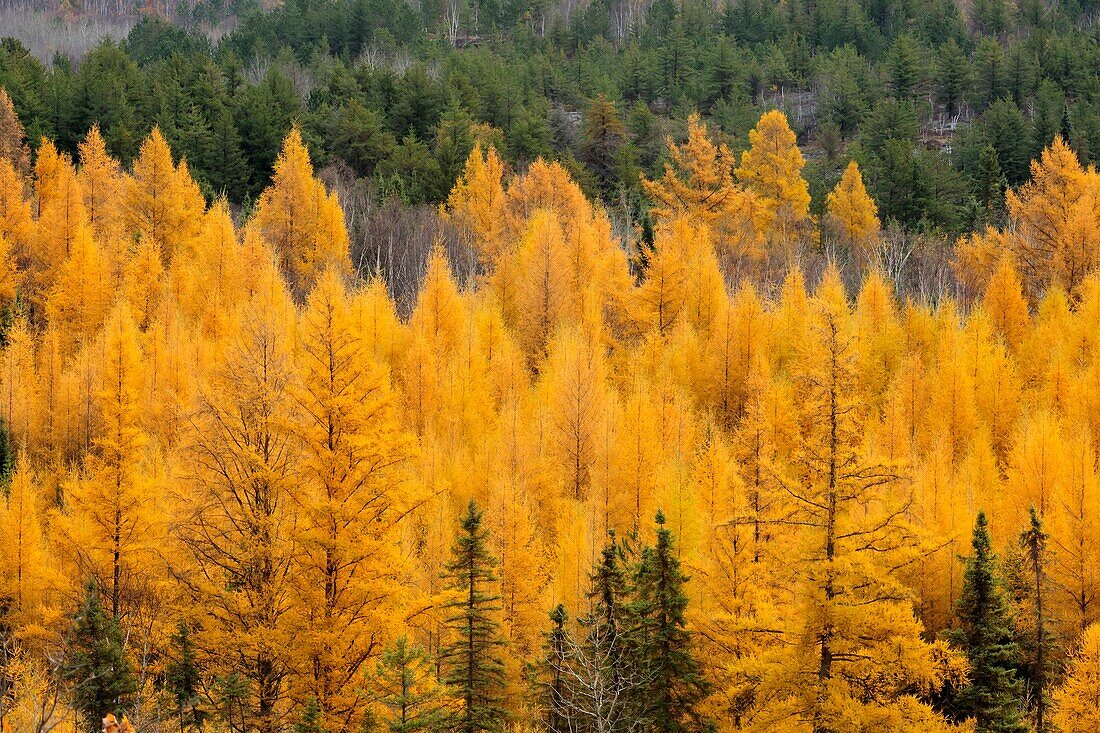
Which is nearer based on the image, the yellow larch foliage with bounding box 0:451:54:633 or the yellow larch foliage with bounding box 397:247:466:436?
the yellow larch foliage with bounding box 0:451:54:633

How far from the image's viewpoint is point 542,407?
1740 inches

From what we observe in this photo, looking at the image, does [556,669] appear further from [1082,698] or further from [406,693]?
[1082,698]

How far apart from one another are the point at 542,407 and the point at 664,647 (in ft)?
61.7

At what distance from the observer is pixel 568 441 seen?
42.1 metres

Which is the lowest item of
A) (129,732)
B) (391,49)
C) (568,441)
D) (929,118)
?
(129,732)

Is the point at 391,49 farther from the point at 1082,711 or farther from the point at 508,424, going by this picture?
the point at 1082,711

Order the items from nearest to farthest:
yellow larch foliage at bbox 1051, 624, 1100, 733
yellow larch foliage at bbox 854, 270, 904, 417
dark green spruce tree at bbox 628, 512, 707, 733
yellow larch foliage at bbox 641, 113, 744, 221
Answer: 1. dark green spruce tree at bbox 628, 512, 707, 733
2. yellow larch foliage at bbox 1051, 624, 1100, 733
3. yellow larch foliage at bbox 854, 270, 904, 417
4. yellow larch foliage at bbox 641, 113, 744, 221

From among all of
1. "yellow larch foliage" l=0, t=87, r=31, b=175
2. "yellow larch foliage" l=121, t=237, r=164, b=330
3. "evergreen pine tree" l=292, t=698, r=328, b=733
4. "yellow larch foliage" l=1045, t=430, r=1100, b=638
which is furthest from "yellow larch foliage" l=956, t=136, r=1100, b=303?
"yellow larch foliage" l=0, t=87, r=31, b=175

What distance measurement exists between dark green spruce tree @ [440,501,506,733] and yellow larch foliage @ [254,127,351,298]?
36.8m

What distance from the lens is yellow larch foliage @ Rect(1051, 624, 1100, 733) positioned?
89.8ft

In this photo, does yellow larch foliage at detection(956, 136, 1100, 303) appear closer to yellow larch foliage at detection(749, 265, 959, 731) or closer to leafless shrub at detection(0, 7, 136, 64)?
yellow larch foliage at detection(749, 265, 959, 731)

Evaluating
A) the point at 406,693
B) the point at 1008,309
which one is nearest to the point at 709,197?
the point at 1008,309

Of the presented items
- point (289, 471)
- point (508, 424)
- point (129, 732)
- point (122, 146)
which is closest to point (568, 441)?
point (508, 424)

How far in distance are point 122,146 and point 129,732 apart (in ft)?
245
